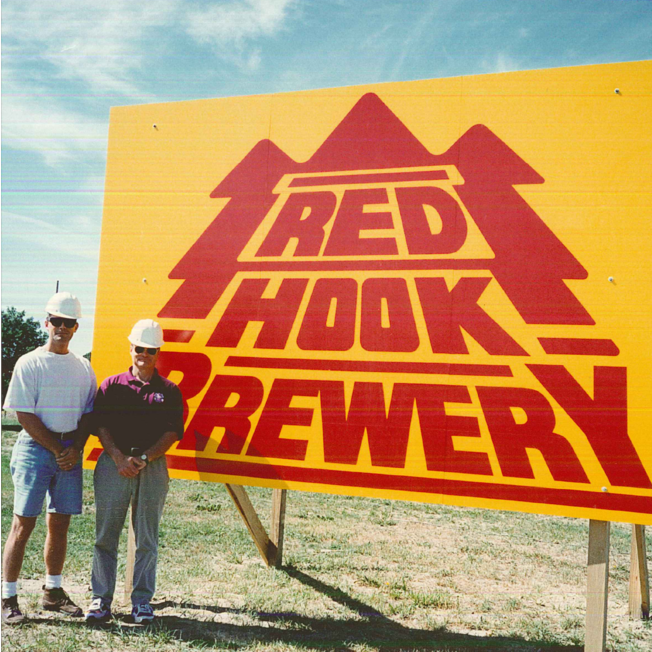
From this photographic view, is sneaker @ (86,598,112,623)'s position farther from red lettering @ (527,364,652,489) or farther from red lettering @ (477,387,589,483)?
red lettering @ (527,364,652,489)

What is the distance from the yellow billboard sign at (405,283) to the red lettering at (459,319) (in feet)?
0.05

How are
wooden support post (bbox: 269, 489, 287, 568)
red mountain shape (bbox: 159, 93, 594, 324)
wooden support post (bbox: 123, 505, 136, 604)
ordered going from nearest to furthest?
red mountain shape (bbox: 159, 93, 594, 324) → wooden support post (bbox: 123, 505, 136, 604) → wooden support post (bbox: 269, 489, 287, 568)

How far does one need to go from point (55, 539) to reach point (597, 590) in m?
3.82

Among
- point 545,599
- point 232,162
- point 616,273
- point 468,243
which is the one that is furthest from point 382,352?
point 545,599

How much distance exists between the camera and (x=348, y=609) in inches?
208

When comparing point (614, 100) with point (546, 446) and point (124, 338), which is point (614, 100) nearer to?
point (546, 446)

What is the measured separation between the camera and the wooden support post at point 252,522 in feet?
17.6

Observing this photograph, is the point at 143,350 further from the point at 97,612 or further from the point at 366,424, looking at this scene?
the point at 97,612

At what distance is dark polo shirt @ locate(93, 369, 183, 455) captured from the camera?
437 centimetres

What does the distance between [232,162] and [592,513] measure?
12.7 ft

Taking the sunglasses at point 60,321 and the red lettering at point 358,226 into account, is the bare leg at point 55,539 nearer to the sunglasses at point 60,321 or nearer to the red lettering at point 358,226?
the sunglasses at point 60,321

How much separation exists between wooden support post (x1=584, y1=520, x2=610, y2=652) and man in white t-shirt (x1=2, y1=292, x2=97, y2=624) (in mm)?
3638

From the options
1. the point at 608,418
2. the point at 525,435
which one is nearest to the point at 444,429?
the point at 525,435

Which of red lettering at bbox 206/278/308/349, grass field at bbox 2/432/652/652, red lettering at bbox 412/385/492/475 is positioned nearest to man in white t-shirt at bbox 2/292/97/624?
grass field at bbox 2/432/652/652
